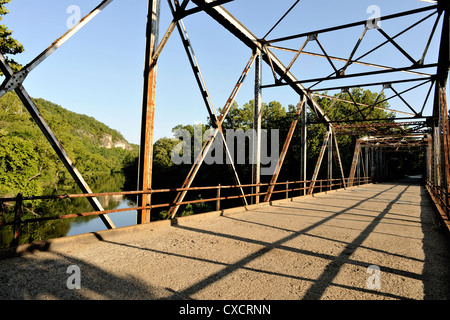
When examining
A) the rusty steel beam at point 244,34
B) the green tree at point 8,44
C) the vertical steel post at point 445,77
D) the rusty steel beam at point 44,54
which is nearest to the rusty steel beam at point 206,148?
the rusty steel beam at point 244,34

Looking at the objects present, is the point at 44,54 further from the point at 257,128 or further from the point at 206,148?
the point at 257,128

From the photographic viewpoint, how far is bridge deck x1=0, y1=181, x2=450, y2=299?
306 cm

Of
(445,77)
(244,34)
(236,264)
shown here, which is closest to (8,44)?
(244,34)

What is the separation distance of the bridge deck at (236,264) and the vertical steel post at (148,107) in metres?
1.07

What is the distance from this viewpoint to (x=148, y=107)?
19.0 ft

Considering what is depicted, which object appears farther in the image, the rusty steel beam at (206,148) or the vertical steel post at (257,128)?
the vertical steel post at (257,128)

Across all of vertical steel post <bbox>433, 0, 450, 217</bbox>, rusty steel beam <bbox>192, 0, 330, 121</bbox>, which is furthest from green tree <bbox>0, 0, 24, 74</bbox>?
vertical steel post <bbox>433, 0, 450, 217</bbox>

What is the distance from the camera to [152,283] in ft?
10.6

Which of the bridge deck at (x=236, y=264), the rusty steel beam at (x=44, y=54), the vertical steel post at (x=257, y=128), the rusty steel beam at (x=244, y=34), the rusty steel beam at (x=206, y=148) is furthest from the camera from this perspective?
the vertical steel post at (x=257, y=128)

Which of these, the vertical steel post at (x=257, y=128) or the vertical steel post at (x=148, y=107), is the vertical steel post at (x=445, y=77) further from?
the vertical steel post at (x=148, y=107)

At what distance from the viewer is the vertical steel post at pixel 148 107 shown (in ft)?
18.9
